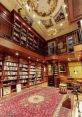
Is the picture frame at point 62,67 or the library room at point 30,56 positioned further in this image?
the picture frame at point 62,67

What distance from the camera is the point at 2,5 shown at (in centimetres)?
509

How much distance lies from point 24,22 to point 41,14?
4.11 ft

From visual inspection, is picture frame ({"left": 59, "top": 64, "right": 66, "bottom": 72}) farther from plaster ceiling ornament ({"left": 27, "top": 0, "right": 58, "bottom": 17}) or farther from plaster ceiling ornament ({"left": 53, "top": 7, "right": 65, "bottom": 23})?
plaster ceiling ornament ({"left": 27, "top": 0, "right": 58, "bottom": 17})

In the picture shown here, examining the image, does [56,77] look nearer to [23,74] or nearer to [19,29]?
[23,74]

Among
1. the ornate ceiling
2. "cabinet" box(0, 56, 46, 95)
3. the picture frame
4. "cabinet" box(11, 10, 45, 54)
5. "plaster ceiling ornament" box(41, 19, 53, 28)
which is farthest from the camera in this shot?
the picture frame

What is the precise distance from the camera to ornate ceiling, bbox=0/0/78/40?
5363mm

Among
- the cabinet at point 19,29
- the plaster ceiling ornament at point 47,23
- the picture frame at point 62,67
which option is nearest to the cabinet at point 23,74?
the cabinet at point 19,29

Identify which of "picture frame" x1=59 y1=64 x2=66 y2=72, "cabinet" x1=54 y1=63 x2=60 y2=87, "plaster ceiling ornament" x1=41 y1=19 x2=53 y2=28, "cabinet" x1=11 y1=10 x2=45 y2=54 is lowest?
"cabinet" x1=54 y1=63 x2=60 y2=87

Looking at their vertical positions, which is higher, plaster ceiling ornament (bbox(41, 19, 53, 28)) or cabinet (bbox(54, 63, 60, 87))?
plaster ceiling ornament (bbox(41, 19, 53, 28))

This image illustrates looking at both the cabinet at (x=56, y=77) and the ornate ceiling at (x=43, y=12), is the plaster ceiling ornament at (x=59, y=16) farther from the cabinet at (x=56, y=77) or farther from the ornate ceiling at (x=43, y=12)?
the cabinet at (x=56, y=77)

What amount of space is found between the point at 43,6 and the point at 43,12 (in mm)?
426

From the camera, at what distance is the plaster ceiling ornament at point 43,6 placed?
5443mm

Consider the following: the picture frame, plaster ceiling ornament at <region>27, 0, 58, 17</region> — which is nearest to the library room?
plaster ceiling ornament at <region>27, 0, 58, 17</region>

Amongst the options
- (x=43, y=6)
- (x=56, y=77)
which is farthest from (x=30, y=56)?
(x=43, y=6)
